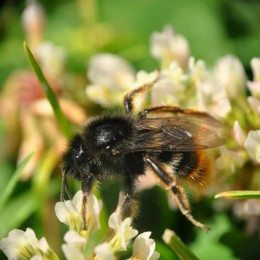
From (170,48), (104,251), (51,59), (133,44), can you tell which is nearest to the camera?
(104,251)

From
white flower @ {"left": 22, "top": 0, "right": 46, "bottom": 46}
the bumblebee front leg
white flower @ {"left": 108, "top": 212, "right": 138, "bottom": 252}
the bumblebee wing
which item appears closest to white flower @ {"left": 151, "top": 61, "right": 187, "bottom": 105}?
the bumblebee wing

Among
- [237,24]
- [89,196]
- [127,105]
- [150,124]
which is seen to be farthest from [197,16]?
[89,196]

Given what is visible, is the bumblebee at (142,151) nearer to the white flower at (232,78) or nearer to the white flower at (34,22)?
the white flower at (232,78)

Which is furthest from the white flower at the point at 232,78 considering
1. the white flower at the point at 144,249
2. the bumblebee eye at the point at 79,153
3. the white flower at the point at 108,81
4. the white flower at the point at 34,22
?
the white flower at the point at 34,22

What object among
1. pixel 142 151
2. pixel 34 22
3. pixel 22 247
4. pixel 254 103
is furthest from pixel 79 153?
pixel 34 22

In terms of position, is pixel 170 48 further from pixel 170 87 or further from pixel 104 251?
pixel 104 251

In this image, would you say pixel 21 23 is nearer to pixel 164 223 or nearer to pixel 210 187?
pixel 164 223
